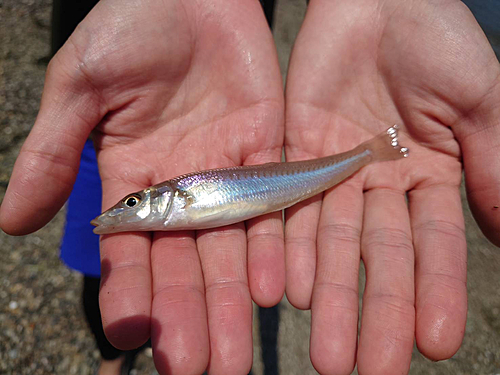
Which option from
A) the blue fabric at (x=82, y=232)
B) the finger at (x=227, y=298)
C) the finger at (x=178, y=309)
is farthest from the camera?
the blue fabric at (x=82, y=232)

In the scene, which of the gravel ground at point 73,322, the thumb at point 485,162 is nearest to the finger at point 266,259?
the thumb at point 485,162

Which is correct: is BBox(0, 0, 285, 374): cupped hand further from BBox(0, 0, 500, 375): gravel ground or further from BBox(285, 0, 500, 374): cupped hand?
BBox(0, 0, 500, 375): gravel ground

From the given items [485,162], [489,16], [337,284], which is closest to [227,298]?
[337,284]

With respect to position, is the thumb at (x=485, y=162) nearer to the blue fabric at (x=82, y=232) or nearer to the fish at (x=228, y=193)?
the fish at (x=228, y=193)

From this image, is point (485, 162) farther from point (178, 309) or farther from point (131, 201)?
point (131, 201)

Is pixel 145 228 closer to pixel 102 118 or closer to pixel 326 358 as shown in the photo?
pixel 102 118
